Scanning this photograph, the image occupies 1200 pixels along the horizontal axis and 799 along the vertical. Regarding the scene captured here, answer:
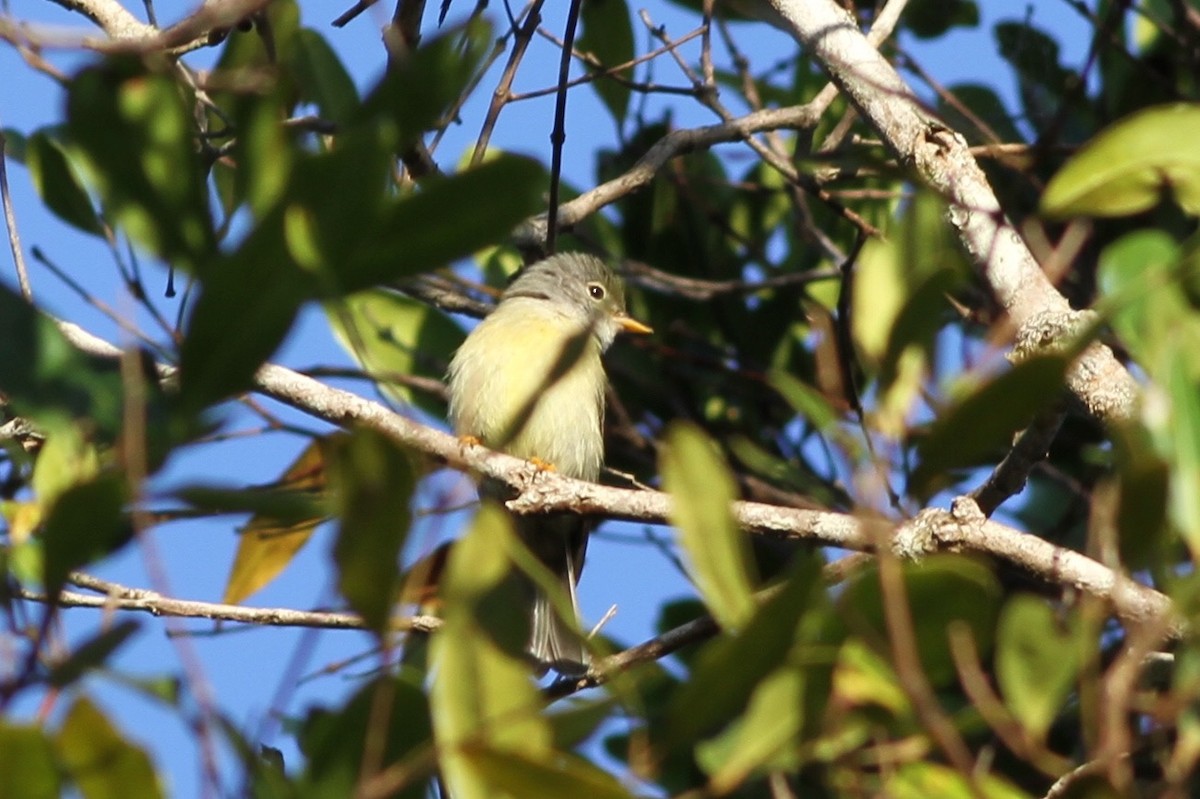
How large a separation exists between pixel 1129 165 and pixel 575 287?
18.2 ft

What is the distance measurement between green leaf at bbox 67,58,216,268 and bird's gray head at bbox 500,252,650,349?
186 inches

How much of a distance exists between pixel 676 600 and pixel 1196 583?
447 centimetres

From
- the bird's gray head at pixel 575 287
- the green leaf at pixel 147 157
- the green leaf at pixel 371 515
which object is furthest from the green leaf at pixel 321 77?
the bird's gray head at pixel 575 287

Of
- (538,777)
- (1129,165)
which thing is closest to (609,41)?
(1129,165)

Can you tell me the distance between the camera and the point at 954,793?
1.93m

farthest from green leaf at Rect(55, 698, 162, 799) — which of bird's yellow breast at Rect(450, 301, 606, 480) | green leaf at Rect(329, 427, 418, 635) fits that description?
bird's yellow breast at Rect(450, 301, 606, 480)

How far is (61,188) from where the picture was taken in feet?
7.93

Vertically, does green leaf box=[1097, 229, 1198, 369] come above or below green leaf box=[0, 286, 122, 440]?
above

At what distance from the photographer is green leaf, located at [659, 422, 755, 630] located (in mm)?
1747

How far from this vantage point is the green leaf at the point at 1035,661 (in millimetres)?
1721

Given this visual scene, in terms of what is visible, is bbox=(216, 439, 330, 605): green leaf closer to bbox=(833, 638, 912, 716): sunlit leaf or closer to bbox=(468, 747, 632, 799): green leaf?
bbox=(833, 638, 912, 716): sunlit leaf

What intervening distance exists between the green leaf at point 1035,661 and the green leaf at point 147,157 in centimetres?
96

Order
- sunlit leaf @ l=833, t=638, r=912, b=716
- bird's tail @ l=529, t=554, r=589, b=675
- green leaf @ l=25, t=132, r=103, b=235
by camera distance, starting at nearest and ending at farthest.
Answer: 1. sunlit leaf @ l=833, t=638, r=912, b=716
2. green leaf @ l=25, t=132, r=103, b=235
3. bird's tail @ l=529, t=554, r=589, b=675

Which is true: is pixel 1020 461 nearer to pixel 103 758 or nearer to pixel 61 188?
pixel 61 188
